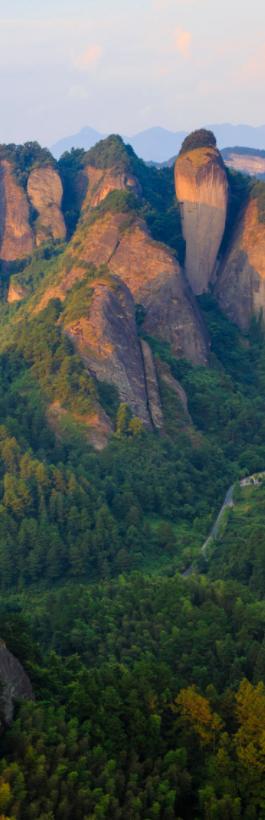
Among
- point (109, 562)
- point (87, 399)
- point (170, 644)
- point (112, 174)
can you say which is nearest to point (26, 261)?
point (112, 174)

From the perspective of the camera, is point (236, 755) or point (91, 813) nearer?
point (91, 813)

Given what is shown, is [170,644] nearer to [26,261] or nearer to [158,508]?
[158,508]

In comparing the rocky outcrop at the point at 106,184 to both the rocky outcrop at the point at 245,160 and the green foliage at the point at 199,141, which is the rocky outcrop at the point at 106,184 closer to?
the green foliage at the point at 199,141

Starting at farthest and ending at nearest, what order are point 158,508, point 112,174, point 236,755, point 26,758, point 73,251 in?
point 112,174 → point 73,251 → point 158,508 → point 236,755 → point 26,758

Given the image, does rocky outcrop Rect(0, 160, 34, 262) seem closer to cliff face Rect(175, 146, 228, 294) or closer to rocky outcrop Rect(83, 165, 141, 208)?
rocky outcrop Rect(83, 165, 141, 208)

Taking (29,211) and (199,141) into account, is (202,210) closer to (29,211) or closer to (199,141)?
(199,141)

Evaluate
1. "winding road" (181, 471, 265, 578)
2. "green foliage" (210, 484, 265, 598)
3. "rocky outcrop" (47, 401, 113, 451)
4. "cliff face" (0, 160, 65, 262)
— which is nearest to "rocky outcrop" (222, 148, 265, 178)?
"cliff face" (0, 160, 65, 262)

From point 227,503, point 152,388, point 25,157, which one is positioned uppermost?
point 25,157

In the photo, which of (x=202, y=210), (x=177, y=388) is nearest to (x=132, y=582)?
(x=177, y=388)
